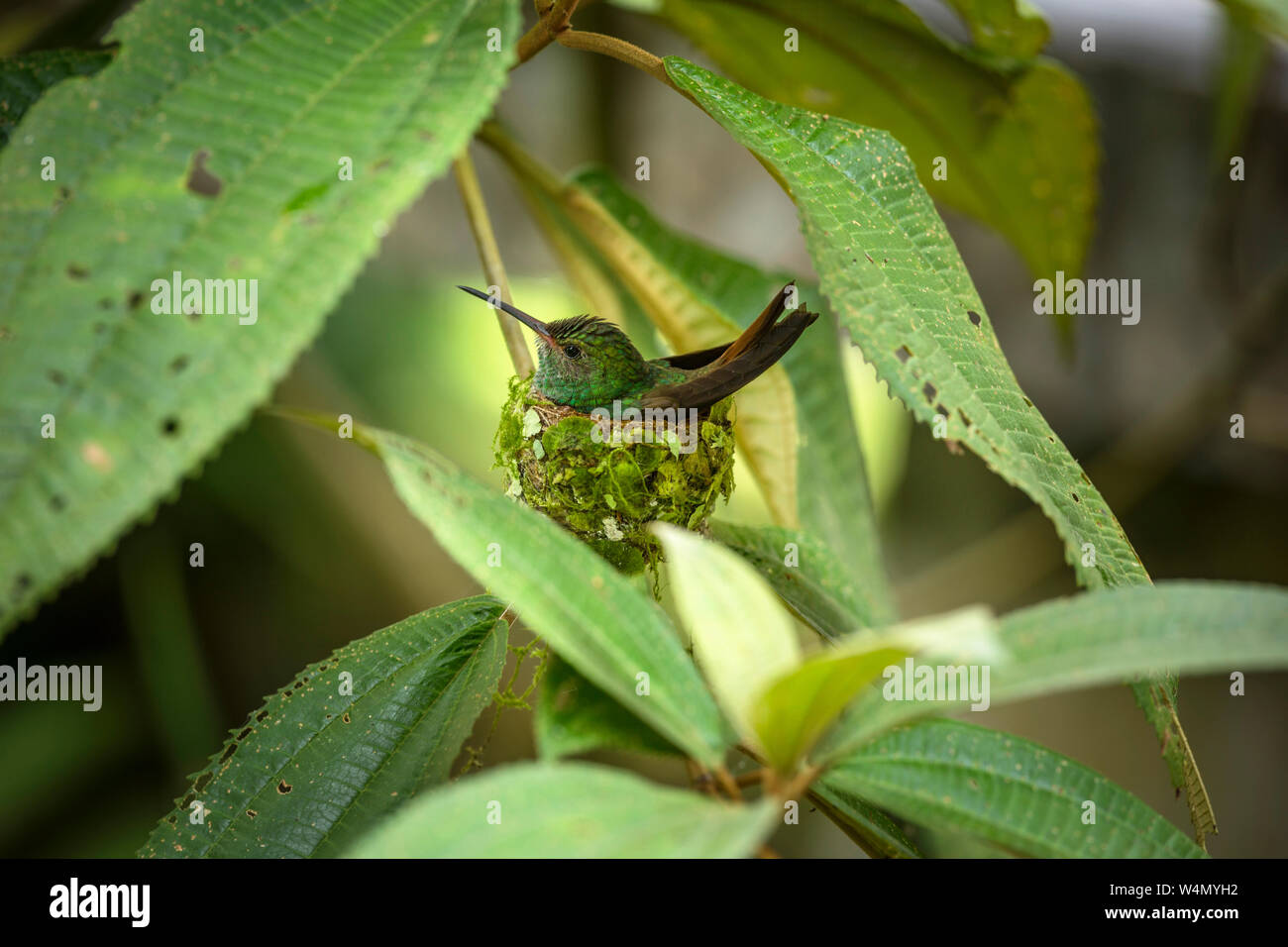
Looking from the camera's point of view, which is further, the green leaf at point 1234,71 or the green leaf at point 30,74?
the green leaf at point 1234,71

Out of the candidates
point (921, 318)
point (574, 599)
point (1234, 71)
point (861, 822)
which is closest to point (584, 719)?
point (574, 599)

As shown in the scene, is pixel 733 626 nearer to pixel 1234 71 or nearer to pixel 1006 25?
pixel 1006 25

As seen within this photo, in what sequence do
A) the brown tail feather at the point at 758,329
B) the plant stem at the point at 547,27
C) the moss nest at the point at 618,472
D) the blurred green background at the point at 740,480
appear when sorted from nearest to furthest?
1. the plant stem at the point at 547,27
2. the brown tail feather at the point at 758,329
3. the moss nest at the point at 618,472
4. the blurred green background at the point at 740,480

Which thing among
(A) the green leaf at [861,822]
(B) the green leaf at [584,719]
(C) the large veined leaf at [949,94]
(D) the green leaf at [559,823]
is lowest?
(A) the green leaf at [861,822]

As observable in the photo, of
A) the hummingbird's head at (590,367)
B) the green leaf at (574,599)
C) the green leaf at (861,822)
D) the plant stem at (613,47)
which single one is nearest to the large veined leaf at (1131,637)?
the green leaf at (574,599)

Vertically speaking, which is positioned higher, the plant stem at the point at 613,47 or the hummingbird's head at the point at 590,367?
the plant stem at the point at 613,47

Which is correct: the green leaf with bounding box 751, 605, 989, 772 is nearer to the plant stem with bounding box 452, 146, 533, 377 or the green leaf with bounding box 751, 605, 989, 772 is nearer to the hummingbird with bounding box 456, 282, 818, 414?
the plant stem with bounding box 452, 146, 533, 377

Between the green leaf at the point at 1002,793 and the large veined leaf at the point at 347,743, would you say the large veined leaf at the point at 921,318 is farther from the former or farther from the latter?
the large veined leaf at the point at 347,743
